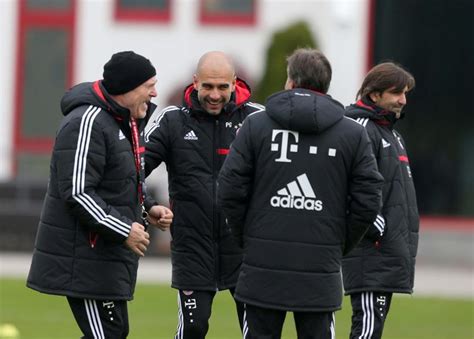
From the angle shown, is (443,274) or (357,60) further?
(357,60)

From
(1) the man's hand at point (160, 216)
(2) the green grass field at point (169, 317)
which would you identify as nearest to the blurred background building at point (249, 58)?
(2) the green grass field at point (169, 317)

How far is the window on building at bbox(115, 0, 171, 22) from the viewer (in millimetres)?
24833

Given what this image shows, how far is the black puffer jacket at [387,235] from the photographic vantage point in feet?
27.8

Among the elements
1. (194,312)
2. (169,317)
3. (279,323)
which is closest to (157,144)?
(194,312)

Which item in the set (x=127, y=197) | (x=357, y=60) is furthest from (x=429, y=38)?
(x=127, y=197)

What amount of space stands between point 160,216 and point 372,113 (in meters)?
1.63

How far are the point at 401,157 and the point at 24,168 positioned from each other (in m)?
17.0

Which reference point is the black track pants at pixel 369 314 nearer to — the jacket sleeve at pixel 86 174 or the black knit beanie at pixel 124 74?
the jacket sleeve at pixel 86 174

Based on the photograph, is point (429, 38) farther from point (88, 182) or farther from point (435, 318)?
point (88, 182)

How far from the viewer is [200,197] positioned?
28.5 ft

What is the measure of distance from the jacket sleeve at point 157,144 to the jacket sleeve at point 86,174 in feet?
3.97

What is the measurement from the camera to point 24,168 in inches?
977

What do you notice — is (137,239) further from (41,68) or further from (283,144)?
(41,68)

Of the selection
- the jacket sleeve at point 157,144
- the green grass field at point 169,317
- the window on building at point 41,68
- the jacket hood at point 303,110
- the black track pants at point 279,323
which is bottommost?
the green grass field at point 169,317
